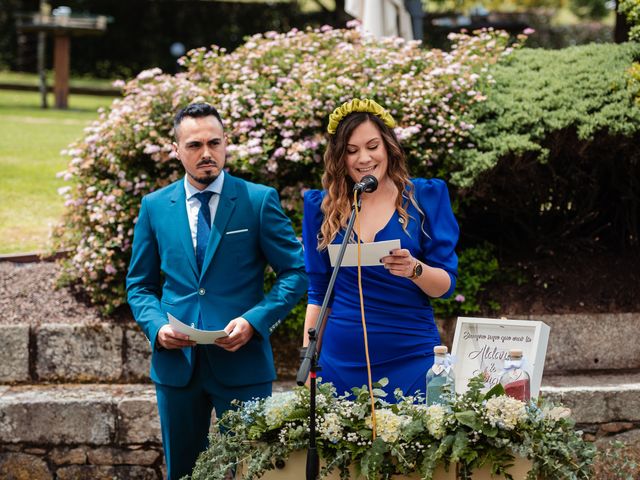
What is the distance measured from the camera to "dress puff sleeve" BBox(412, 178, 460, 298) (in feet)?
13.5

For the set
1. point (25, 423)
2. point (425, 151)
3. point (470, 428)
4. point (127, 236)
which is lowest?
point (25, 423)

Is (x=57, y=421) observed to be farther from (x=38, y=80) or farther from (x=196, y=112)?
(x=38, y=80)

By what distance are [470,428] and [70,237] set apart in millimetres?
4608

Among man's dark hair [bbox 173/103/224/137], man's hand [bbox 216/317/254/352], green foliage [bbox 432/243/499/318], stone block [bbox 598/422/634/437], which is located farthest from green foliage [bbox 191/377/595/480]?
green foliage [bbox 432/243/499/318]

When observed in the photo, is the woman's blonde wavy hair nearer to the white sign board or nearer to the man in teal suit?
the man in teal suit

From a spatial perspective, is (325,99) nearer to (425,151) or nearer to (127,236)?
(425,151)

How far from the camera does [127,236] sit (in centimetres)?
691

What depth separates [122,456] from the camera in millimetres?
6273

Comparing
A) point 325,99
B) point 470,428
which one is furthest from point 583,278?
point 470,428

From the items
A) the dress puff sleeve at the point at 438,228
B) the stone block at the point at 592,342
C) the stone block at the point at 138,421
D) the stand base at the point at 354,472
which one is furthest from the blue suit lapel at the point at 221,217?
the stone block at the point at 592,342

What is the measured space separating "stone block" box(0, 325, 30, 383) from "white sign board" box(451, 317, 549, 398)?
12.1ft

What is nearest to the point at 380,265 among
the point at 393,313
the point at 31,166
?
the point at 393,313

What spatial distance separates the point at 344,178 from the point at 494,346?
3.13 feet

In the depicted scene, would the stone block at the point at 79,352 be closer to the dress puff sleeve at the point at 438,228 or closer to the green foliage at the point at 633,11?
the dress puff sleeve at the point at 438,228
